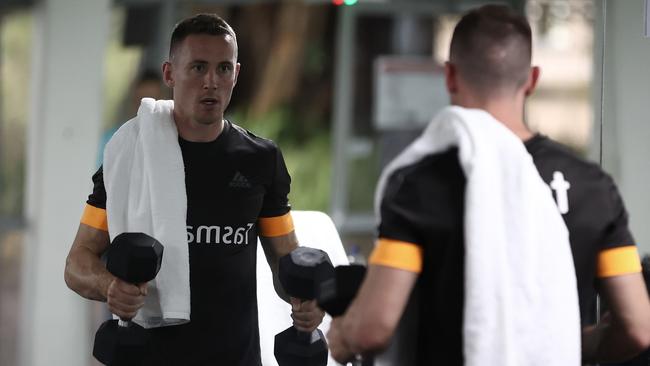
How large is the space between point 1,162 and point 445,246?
128 inches

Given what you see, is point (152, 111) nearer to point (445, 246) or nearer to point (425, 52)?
point (445, 246)

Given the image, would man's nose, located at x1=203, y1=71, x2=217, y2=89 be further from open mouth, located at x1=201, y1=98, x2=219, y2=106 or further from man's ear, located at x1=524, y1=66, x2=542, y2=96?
man's ear, located at x1=524, y1=66, x2=542, y2=96

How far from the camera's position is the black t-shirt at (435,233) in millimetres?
1931

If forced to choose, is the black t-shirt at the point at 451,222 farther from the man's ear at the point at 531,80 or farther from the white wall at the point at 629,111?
the white wall at the point at 629,111

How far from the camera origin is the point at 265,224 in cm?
275

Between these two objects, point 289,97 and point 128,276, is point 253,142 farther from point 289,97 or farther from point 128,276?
point 289,97

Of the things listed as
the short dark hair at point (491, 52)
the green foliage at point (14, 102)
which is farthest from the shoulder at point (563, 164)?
the green foliage at point (14, 102)

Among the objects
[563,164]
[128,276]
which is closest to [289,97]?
[128,276]

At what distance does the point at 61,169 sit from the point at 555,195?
2209mm

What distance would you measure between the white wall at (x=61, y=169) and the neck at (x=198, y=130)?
1175mm

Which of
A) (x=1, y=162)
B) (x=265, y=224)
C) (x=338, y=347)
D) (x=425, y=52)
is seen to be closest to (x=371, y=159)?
(x=425, y=52)

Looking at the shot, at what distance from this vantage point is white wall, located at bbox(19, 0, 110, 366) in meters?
3.76

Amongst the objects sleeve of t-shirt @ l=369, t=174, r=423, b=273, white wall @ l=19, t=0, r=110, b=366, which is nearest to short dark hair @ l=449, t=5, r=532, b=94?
sleeve of t-shirt @ l=369, t=174, r=423, b=273

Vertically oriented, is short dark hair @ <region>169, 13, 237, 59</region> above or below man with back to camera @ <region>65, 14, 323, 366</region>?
above
